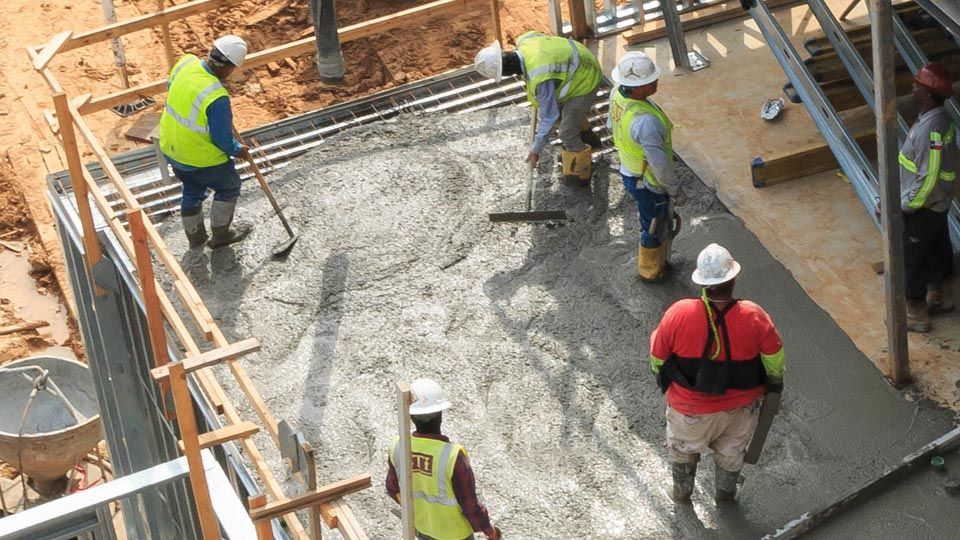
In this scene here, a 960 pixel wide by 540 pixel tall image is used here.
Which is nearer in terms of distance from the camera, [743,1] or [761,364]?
[761,364]

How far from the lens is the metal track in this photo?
10977 mm

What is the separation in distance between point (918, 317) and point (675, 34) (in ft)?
11.7

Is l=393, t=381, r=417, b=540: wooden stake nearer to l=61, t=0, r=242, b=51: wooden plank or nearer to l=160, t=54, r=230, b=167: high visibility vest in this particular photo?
l=160, t=54, r=230, b=167: high visibility vest

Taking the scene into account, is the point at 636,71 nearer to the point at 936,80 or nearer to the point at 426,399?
the point at 936,80

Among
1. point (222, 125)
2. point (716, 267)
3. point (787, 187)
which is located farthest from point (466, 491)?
point (787, 187)

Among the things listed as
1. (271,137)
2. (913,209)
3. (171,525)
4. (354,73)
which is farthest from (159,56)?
(913,209)

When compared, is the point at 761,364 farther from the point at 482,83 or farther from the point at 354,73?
the point at 354,73

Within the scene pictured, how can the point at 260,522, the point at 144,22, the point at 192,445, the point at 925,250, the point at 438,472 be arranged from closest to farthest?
the point at 260,522, the point at 192,445, the point at 438,472, the point at 925,250, the point at 144,22

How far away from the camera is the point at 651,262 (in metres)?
9.34

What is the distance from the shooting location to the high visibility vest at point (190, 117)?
9.62 meters

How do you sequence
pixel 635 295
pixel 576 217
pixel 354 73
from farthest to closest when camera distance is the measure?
1. pixel 354 73
2. pixel 576 217
3. pixel 635 295

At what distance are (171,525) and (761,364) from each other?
18.1ft

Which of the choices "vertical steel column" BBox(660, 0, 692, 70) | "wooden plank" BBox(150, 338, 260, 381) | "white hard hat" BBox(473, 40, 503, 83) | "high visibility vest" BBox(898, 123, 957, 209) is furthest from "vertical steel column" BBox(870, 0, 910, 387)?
"wooden plank" BBox(150, 338, 260, 381)

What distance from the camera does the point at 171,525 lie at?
10664 mm
